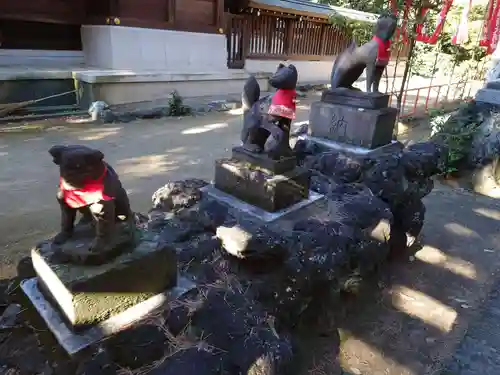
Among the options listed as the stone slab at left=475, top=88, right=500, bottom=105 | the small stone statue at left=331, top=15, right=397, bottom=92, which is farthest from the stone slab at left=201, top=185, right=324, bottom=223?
the stone slab at left=475, top=88, right=500, bottom=105

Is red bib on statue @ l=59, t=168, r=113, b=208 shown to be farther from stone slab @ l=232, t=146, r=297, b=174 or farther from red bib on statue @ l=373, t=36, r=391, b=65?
red bib on statue @ l=373, t=36, r=391, b=65

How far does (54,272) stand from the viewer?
1.71 meters

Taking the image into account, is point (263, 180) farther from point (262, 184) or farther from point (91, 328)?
point (91, 328)

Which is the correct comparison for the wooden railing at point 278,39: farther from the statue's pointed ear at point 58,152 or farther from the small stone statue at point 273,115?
the statue's pointed ear at point 58,152

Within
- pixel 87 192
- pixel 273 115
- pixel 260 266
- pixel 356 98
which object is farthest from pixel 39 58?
pixel 260 266

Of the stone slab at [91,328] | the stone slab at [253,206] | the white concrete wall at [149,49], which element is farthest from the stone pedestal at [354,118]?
the white concrete wall at [149,49]

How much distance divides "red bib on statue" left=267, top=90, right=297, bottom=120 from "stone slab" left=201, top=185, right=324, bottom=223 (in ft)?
2.37

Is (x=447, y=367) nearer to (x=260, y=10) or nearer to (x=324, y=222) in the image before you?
(x=324, y=222)

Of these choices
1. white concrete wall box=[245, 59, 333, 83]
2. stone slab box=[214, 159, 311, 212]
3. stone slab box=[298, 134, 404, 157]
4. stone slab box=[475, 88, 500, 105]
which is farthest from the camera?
white concrete wall box=[245, 59, 333, 83]

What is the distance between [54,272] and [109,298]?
0.88 ft

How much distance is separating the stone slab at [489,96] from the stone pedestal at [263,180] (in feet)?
18.3

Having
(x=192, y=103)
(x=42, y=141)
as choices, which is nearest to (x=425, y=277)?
(x=42, y=141)

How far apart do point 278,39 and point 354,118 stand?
437 inches

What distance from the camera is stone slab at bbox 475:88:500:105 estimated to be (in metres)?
6.82
